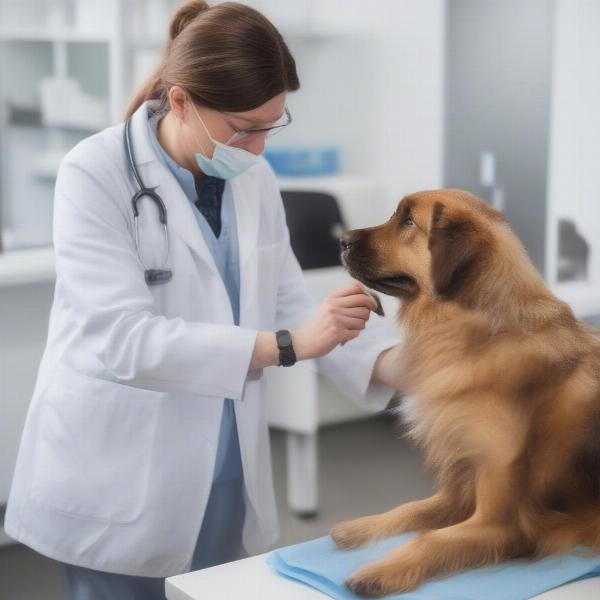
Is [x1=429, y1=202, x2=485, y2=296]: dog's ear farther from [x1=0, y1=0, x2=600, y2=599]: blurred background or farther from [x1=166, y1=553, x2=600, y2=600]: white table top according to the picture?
[x1=0, y1=0, x2=600, y2=599]: blurred background

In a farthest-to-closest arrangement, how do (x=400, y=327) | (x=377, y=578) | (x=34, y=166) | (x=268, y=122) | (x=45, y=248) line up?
(x=34, y=166) → (x=45, y=248) → (x=268, y=122) → (x=400, y=327) → (x=377, y=578)

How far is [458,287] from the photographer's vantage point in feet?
4.10

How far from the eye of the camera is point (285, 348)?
4.51 feet

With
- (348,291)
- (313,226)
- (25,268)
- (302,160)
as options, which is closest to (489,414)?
(348,291)

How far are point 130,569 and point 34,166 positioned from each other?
89.8 inches

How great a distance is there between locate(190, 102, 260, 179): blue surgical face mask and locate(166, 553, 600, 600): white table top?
2.13ft

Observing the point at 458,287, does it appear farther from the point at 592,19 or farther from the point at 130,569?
the point at 592,19

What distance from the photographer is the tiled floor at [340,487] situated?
279 centimetres

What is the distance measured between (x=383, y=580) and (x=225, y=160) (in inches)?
28.6

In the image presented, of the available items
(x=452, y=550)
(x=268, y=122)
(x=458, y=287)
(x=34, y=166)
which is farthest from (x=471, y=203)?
(x=34, y=166)

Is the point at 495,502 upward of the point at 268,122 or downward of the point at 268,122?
downward

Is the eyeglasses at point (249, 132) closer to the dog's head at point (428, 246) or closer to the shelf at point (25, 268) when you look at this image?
the dog's head at point (428, 246)

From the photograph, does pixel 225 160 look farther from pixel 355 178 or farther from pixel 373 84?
pixel 373 84

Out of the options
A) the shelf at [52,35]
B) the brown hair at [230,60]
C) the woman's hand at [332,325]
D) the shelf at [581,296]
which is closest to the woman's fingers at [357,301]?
the woman's hand at [332,325]
